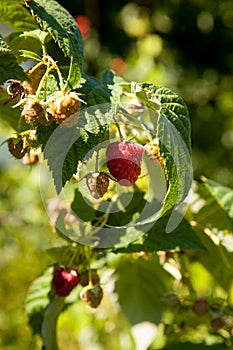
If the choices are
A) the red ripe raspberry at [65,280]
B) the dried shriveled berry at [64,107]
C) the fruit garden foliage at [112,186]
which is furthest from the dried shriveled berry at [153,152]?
the red ripe raspberry at [65,280]

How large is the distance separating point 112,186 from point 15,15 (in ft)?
0.74

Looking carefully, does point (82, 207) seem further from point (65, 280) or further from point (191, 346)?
point (191, 346)

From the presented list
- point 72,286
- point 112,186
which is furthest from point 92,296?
point 112,186

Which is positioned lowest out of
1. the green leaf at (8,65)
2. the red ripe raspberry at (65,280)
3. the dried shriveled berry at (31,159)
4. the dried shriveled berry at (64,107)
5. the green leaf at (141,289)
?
the green leaf at (141,289)

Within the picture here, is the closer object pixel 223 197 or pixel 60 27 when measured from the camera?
pixel 60 27

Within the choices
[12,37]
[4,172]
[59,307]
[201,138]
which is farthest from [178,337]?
[201,138]

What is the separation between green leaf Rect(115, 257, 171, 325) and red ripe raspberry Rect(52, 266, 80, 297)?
0.24m

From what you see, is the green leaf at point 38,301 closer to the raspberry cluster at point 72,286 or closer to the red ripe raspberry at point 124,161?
the raspberry cluster at point 72,286

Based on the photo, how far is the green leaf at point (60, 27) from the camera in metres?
0.62

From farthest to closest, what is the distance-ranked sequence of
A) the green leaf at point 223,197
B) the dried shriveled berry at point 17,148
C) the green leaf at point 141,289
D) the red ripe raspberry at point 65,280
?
1. the green leaf at point 141,289
2. the green leaf at point 223,197
3. the red ripe raspberry at point 65,280
4. the dried shriveled berry at point 17,148

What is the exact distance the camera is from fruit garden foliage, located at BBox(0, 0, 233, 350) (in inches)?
23.9

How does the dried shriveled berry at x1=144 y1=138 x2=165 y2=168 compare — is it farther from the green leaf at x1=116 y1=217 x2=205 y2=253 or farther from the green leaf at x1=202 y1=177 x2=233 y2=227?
the green leaf at x1=202 y1=177 x2=233 y2=227

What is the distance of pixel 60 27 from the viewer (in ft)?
2.10

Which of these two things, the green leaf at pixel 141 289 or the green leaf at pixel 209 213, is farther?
the green leaf at pixel 141 289
